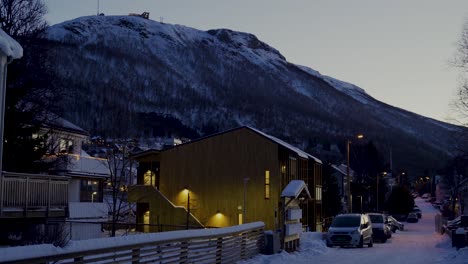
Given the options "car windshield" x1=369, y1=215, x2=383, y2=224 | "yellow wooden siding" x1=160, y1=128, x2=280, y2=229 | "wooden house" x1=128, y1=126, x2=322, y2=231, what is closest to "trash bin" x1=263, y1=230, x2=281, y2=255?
"car windshield" x1=369, y1=215, x2=383, y2=224

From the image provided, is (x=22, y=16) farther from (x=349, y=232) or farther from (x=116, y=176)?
(x=349, y=232)

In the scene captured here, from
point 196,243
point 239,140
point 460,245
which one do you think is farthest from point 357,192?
point 196,243

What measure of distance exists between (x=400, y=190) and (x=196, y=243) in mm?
88946

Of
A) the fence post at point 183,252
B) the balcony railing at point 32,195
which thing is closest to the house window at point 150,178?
the balcony railing at point 32,195

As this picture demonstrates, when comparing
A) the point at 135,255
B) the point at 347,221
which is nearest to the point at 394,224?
the point at 347,221

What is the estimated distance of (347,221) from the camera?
36.7 m

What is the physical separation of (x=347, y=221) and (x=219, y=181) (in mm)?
15485

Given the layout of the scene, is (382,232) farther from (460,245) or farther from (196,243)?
(196,243)

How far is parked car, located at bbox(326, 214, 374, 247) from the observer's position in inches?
1391

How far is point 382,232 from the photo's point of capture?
4294 centimetres

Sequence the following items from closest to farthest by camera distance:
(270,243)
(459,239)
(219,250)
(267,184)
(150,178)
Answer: (219,250), (270,243), (459,239), (267,184), (150,178)

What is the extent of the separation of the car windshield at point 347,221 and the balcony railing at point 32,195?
16.0 m

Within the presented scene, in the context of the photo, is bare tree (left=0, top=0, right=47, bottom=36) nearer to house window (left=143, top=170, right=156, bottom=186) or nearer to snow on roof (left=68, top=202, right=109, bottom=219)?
snow on roof (left=68, top=202, right=109, bottom=219)

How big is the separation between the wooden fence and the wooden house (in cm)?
2140
